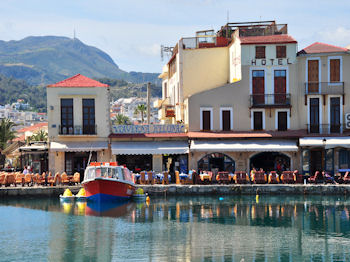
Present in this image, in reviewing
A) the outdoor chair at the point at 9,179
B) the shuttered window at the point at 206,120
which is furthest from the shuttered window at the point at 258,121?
the outdoor chair at the point at 9,179

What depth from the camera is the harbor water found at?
26719 millimetres

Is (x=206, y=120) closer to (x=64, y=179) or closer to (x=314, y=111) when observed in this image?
(x=314, y=111)

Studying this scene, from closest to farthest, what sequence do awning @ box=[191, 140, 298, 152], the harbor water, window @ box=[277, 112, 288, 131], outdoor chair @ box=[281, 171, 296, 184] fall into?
the harbor water, outdoor chair @ box=[281, 171, 296, 184], awning @ box=[191, 140, 298, 152], window @ box=[277, 112, 288, 131]

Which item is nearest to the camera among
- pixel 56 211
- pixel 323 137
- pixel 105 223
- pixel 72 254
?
pixel 72 254

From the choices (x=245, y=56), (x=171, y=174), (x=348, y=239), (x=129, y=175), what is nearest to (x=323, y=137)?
(x=245, y=56)

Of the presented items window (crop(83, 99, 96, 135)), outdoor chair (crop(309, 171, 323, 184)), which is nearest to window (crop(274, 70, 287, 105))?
outdoor chair (crop(309, 171, 323, 184))

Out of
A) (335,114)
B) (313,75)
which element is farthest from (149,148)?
(335,114)

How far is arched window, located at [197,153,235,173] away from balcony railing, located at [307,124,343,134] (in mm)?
6689

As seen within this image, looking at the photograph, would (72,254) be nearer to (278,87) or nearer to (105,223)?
(105,223)

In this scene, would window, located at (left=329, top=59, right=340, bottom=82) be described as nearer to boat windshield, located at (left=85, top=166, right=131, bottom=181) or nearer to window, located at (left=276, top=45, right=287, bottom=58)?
window, located at (left=276, top=45, right=287, bottom=58)

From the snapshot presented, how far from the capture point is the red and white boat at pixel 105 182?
40969 mm

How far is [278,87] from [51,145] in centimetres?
1829

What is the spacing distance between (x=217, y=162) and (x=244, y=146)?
272cm

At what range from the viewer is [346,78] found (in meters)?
49.3
